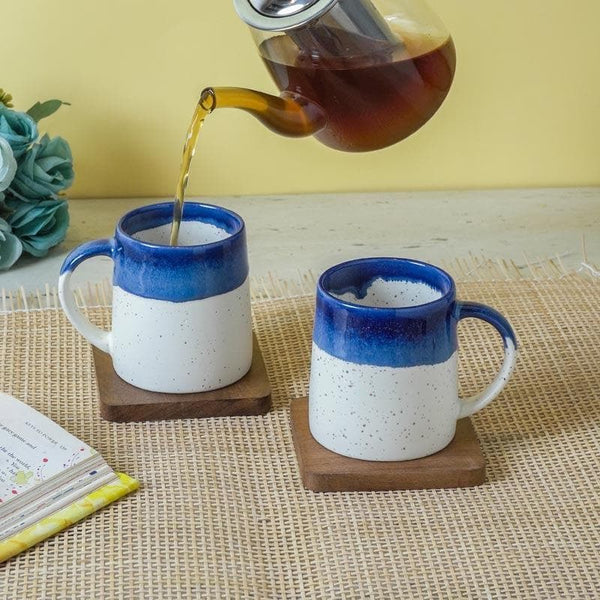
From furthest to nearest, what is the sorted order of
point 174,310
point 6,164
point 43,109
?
point 43,109, point 6,164, point 174,310

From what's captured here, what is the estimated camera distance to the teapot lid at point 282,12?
2.58 feet

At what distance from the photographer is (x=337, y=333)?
759 mm

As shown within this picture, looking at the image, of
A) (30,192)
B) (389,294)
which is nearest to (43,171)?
(30,192)

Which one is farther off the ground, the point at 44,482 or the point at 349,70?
the point at 349,70

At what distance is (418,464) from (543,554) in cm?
11

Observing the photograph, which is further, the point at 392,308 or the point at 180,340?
the point at 180,340

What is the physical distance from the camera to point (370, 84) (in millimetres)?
858

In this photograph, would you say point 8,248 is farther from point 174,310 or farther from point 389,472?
point 389,472

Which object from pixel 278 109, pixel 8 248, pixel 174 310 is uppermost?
A: pixel 278 109

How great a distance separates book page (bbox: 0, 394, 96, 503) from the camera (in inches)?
29.5

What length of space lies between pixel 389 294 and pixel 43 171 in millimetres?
533

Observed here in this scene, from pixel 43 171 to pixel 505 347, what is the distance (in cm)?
61

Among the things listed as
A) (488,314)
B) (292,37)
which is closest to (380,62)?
(292,37)

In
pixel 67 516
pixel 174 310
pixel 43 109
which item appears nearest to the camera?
pixel 67 516
